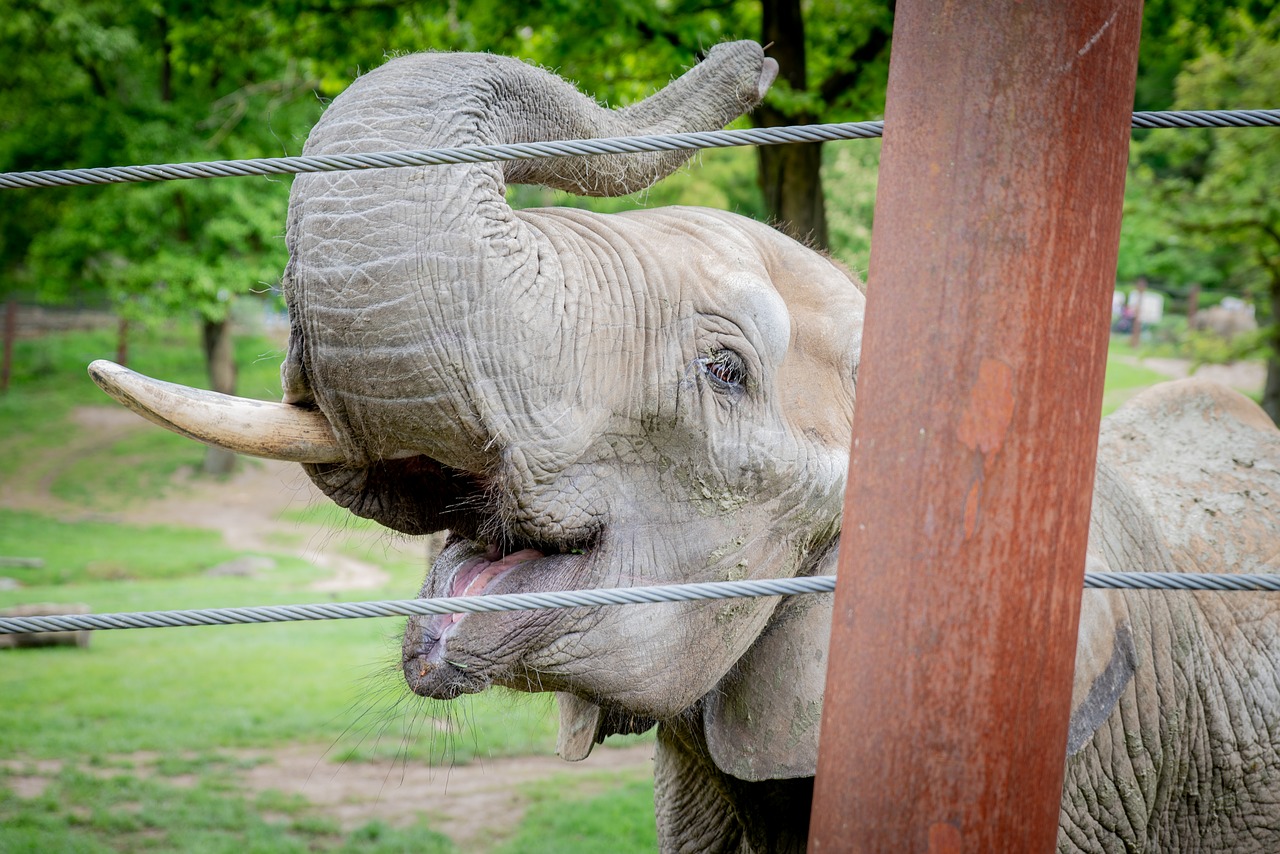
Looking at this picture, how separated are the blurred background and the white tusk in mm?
270

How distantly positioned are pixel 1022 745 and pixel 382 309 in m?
1.08

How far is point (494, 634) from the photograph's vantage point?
1893 mm

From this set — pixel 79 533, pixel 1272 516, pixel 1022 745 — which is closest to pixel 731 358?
pixel 1022 745

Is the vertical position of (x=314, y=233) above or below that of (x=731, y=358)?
above

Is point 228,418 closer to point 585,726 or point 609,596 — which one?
point 609,596

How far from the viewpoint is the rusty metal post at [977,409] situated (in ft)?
4.36

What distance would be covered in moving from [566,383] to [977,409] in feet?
2.46

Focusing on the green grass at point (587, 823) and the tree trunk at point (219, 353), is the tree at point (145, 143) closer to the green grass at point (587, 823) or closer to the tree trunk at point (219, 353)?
the tree trunk at point (219, 353)

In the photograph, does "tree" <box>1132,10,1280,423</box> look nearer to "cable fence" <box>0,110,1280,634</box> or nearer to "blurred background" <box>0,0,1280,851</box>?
"blurred background" <box>0,0,1280,851</box>

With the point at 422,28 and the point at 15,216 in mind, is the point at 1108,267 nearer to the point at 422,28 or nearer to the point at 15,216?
the point at 422,28

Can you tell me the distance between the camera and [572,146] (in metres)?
1.63

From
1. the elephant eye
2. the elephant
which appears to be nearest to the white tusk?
the elephant

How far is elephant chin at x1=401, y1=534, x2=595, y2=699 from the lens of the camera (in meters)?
1.88

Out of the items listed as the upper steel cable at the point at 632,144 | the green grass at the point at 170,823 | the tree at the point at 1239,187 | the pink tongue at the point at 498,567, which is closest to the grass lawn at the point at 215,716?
the green grass at the point at 170,823
